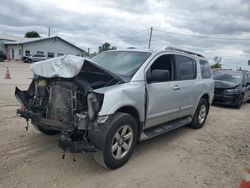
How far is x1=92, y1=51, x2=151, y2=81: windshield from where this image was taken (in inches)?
177

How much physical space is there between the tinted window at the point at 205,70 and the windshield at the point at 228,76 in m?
5.32

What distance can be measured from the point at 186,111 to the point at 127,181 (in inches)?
113

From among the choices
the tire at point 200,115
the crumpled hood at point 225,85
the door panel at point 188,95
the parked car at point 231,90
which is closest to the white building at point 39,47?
the parked car at point 231,90

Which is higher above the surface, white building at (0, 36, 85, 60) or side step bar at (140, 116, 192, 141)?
white building at (0, 36, 85, 60)

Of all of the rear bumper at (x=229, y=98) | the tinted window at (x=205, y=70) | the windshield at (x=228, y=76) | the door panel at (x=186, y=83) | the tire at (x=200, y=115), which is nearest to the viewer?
the door panel at (x=186, y=83)

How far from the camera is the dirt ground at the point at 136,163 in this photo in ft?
12.0

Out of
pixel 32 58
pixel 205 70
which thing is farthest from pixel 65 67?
pixel 32 58

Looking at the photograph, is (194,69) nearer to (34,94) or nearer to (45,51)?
(34,94)

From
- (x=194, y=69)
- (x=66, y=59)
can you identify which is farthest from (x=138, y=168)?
(x=194, y=69)

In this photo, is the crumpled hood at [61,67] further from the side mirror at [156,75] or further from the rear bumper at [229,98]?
the rear bumper at [229,98]

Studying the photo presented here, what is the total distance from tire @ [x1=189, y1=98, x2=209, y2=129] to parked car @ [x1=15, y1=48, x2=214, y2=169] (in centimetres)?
131

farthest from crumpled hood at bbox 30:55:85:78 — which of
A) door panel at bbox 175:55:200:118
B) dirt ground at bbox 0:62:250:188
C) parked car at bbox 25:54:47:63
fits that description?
parked car at bbox 25:54:47:63

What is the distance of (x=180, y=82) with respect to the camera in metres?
5.55

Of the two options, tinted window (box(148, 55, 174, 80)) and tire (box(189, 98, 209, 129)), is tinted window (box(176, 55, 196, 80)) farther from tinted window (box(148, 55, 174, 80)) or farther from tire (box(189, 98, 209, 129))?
tire (box(189, 98, 209, 129))
